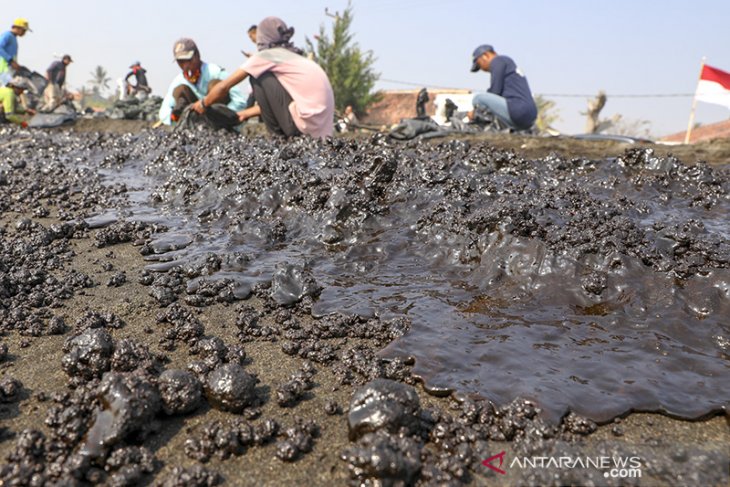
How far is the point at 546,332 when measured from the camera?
8.68ft

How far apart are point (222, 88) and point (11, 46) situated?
983 cm

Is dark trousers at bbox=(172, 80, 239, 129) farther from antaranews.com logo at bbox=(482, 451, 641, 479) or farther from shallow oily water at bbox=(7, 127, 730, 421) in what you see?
antaranews.com logo at bbox=(482, 451, 641, 479)

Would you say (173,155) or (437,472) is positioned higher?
(173,155)

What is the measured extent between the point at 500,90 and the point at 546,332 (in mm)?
7342

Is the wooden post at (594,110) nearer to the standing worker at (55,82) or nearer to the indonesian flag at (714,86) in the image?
the indonesian flag at (714,86)

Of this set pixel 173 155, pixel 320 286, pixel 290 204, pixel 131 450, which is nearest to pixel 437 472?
pixel 131 450

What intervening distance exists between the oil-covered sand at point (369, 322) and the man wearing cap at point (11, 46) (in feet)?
34.7

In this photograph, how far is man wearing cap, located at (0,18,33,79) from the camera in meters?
13.1

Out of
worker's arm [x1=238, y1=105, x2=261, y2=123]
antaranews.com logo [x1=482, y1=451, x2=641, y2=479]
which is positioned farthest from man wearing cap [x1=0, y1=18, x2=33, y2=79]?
antaranews.com logo [x1=482, y1=451, x2=641, y2=479]

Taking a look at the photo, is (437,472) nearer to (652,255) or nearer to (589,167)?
(652,255)

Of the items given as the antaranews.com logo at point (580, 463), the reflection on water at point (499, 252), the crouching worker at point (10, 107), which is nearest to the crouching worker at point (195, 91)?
the reflection on water at point (499, 252)

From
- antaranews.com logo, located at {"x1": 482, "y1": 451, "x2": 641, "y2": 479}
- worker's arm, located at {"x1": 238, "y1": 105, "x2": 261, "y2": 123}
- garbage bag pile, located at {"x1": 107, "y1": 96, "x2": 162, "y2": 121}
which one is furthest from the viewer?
garbage bag pile, located at {"x1": 107, "y1": 96, "x2": 162, "y2": 121}

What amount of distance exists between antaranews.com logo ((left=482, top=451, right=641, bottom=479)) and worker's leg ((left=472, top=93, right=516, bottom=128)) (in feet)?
26.4

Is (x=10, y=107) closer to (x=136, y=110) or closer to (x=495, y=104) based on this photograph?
(x=136, y=110)
